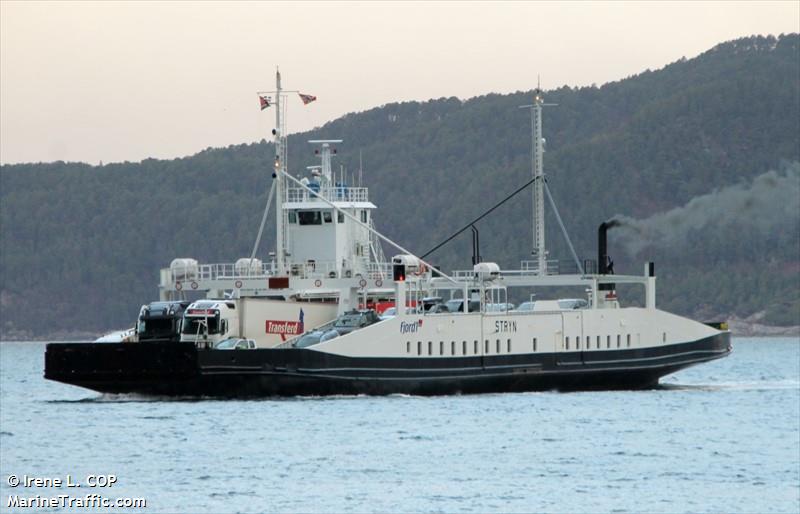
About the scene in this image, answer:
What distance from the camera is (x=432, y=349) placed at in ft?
202

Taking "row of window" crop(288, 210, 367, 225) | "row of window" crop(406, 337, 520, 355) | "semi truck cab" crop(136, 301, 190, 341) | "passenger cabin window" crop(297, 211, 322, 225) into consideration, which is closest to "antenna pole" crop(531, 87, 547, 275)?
"row of window" crop(406, 337, 520, 355)

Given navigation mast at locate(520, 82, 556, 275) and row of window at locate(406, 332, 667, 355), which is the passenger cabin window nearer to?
navigation mast at locate(520, 82, 556, 275)

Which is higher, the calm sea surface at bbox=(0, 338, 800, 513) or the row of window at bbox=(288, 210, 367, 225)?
the row of window at bbox=(288, 210, 367, 225)

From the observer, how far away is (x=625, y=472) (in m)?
44.5

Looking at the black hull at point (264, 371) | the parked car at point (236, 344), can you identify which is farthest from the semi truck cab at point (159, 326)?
the black hull at point (264, 371)

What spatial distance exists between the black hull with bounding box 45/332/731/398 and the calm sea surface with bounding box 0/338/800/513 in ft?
1.96

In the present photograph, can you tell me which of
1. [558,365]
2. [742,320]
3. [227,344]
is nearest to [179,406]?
[227,344]

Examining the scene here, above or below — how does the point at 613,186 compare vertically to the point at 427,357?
above

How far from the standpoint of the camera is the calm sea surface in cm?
4016

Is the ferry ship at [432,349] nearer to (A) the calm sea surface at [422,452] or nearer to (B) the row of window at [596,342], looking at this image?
(B) the row of window at [596,342]

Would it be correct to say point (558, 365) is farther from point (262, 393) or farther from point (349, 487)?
point (349, 487)

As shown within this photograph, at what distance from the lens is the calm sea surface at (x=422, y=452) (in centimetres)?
4016

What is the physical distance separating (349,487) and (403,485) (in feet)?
4.13

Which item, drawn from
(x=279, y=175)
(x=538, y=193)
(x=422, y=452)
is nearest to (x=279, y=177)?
(x=279, y=175)
